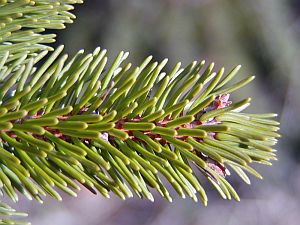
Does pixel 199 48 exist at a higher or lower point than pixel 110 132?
higher

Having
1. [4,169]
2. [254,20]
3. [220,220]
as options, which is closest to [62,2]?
[4,169]

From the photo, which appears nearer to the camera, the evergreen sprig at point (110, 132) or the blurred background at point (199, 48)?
the evergreen sprig at point (110, 132)

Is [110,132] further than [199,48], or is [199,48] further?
[199,48]

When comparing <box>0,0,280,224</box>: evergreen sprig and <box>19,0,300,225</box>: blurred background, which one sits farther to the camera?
<box>19,0,300,225</box>: blurred background
